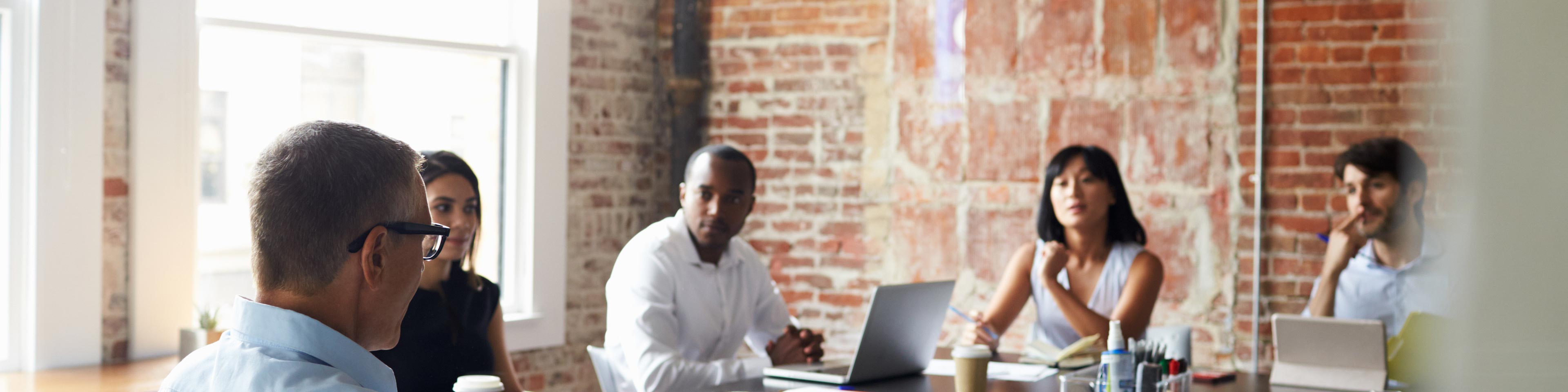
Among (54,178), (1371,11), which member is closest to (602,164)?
(54,178)

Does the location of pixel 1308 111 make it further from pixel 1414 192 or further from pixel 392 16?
pixel 392 16

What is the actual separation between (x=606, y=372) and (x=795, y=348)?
1.74 ft

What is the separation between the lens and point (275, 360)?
51.1 inches

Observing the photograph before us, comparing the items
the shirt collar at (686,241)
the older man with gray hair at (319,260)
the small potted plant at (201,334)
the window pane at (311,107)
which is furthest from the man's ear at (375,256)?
the small potted plant at (201,334)

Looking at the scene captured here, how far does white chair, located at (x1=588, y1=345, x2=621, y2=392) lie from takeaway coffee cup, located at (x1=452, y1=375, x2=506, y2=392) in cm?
85

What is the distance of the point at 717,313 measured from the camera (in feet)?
12.0

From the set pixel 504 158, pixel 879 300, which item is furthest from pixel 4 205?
pixel 879 300

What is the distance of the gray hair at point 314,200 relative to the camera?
4.39 ft

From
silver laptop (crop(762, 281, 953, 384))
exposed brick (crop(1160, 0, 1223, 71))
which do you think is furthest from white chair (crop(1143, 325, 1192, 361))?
exposed brick (crop(1160, 0, 1223, 71))

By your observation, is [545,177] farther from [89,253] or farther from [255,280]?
[255,280]

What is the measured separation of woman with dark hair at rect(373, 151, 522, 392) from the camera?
3.04 meters

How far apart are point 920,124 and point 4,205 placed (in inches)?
128

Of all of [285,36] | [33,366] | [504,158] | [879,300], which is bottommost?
[33,366]

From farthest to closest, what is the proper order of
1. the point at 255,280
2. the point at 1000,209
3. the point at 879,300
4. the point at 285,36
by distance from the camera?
the point at 1000,209, the point at 285,36, the point at 879,300, the point at 255,280
